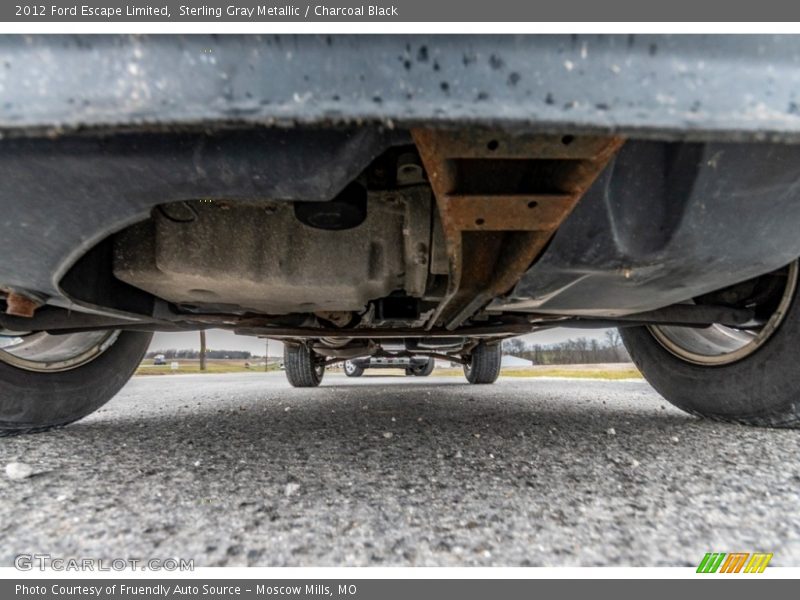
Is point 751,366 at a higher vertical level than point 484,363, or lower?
higher

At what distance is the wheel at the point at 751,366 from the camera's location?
3.43 ft

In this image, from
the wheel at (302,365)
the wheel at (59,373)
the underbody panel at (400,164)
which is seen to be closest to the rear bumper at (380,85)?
the underbody panel at (400,164)

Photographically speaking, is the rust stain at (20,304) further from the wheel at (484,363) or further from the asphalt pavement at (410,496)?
the wheel at (484,363)

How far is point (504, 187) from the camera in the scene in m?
0.48

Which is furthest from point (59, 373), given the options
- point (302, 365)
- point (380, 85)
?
point (302, 365)

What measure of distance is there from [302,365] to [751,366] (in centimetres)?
261

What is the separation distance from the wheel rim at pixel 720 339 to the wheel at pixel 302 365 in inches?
85.2

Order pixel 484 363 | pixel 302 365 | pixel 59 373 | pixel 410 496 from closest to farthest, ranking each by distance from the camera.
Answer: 1. pixel 410 496
2. pixel 59 373
3. pixel 302 365
4. pixel 484 363

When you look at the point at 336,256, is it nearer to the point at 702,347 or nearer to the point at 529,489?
the point at 529,489

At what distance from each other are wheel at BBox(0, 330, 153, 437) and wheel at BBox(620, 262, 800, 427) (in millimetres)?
1749

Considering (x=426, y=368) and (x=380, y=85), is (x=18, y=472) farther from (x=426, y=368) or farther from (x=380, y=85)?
(x=426, y=368)

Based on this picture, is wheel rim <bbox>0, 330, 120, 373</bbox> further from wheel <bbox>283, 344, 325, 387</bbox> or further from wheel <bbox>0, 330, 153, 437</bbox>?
wheel <bbox>283, 344, 325, 387</bbox>

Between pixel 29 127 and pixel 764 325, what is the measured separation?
1.49 meters

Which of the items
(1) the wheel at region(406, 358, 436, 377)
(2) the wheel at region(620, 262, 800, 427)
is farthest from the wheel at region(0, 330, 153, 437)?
(1) the wheel at region(406, 358, 436, 377)
